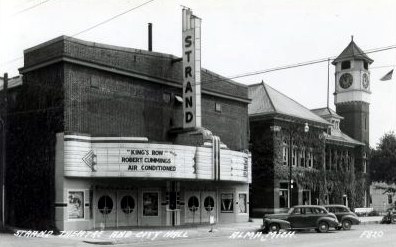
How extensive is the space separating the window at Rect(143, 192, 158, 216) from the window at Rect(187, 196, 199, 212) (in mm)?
2907

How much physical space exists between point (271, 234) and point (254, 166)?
18.3m

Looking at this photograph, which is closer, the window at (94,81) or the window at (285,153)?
the window at (94,81)

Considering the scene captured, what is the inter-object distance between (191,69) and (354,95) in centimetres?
3409

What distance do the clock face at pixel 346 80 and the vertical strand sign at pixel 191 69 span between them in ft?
111

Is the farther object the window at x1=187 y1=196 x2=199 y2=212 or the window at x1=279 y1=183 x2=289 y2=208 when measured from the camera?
the window at x1=279 y1=183 x2=289 y2=208

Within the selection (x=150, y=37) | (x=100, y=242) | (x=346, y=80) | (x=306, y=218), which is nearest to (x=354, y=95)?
(x=346, y=80)

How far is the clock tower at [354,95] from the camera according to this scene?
60.6 meters

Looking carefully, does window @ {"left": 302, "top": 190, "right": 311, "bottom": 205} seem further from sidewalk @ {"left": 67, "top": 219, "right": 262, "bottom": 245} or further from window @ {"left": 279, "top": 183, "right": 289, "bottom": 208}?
sidewalk @ {"left": 67, "top": 219, "right": 262, "bottom": 245}

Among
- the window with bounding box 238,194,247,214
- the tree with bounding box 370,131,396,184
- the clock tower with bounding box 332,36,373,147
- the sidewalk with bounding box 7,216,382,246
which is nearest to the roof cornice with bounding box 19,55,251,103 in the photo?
the window with bounding box 238,194,247,214

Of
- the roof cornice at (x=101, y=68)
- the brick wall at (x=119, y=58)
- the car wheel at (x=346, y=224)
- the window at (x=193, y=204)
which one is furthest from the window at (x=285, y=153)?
the car wheel at (x=346, y=224)

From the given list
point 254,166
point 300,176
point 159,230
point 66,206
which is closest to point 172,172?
point 159,230

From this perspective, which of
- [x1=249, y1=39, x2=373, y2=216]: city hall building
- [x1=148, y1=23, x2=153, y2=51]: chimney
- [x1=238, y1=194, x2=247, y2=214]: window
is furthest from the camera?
[x1=249, y1=39, x2=373, y2=216]: city hall building

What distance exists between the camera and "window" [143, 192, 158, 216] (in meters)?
32.0

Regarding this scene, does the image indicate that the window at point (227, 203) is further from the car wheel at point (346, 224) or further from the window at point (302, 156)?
the window at point (302, 156)
